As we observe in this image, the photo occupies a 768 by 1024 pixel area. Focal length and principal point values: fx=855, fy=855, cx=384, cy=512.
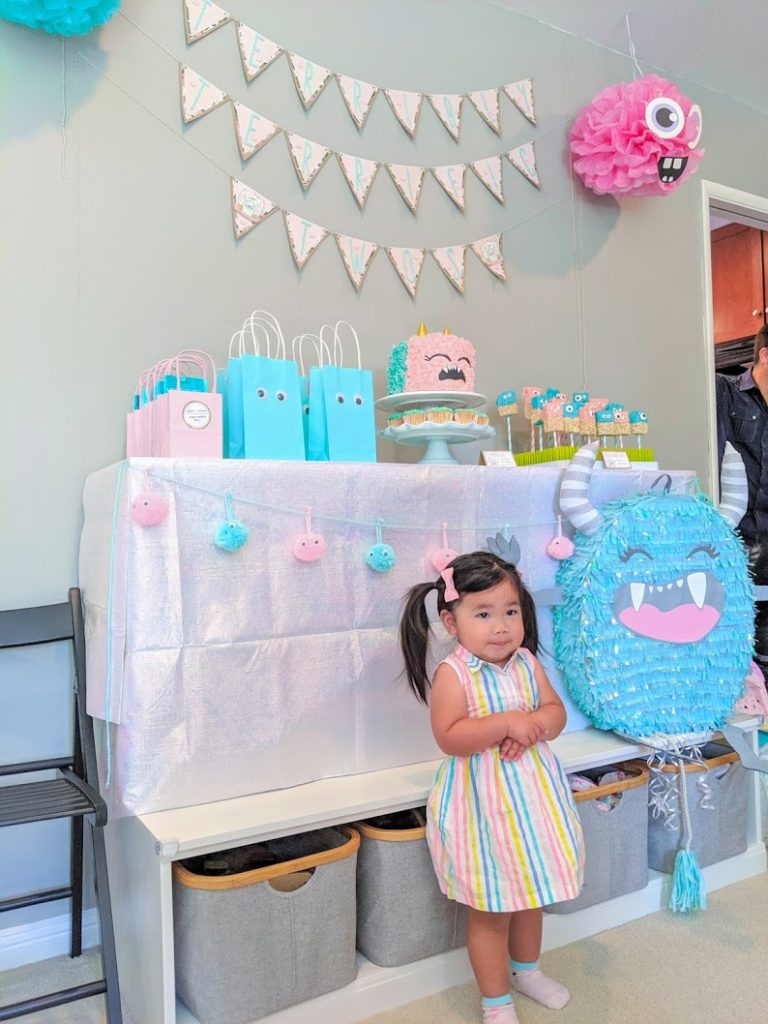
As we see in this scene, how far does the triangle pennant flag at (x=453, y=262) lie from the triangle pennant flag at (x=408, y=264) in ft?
0.21

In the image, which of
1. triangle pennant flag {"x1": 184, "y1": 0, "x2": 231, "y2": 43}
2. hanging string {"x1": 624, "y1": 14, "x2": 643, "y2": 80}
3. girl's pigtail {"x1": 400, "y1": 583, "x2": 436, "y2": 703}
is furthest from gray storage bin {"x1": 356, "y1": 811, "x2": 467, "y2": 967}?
hanging string {"x1": 624, "y1": 14, "x2": 643, "y2": 80}

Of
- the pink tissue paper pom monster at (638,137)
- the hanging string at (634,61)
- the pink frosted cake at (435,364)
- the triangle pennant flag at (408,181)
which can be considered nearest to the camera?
the pink frosted cake at (435,364)

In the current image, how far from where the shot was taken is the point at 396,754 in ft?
5.85

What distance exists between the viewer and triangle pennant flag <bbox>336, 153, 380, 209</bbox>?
2264 millimetres

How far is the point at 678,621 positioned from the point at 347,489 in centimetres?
84

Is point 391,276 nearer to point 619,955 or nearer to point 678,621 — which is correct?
point 678,621

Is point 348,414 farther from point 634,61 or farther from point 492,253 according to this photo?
point 634,61

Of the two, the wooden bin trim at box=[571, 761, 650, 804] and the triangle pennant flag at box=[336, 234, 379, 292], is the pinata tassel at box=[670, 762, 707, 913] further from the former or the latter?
the triangle pennant flag at box=[336, 234, 379, 292]

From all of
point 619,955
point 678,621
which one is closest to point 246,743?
point 619,955

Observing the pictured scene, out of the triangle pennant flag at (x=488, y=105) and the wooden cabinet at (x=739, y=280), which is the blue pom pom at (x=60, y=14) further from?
the wooden cabinet at (x=739, y=280)

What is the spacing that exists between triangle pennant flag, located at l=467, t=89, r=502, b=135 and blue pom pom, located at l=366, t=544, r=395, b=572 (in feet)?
4.85

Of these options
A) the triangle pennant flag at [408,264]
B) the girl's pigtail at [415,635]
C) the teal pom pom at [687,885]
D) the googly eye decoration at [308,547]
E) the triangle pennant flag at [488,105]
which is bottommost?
the teal pom pom at [687,885]

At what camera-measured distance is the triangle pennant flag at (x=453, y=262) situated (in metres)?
2.42

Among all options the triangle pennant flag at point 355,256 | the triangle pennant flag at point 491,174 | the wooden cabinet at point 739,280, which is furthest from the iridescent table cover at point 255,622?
the wooden cabinet at point 739,280
